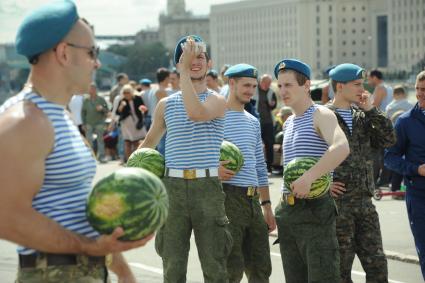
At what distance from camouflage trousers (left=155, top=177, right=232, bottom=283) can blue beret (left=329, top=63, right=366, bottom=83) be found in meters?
1.51

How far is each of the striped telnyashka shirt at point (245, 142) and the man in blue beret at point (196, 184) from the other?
0.96 m

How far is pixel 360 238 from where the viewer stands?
7195 millimetres

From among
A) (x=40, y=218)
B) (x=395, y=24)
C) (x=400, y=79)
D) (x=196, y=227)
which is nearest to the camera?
(x=40, y=218)

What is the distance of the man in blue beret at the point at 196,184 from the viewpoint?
20.4 ft

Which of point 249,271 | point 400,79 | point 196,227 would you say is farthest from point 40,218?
point 400,79

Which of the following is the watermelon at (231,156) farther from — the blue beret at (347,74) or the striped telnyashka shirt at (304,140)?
the blue beret at (347,74)

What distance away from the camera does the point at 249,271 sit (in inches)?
289

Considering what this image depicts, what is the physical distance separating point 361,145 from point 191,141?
5.29 ft

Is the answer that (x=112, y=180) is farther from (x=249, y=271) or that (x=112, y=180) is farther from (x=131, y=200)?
(x=249, y=271)

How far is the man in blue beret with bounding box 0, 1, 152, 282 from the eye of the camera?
Answer: 3.42 metres

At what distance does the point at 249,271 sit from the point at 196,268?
2.10 metres

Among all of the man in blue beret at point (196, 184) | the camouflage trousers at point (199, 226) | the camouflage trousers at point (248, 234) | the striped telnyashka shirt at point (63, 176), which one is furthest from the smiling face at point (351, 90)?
the striped telnyashka shirt at point (63, 176)

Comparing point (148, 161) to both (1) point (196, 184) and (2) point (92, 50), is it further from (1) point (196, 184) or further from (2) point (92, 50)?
(2) point (92, 50)

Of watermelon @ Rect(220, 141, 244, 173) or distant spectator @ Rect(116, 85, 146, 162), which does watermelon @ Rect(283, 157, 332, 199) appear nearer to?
watermelon @ Rect(220, 141, 244, 173)
